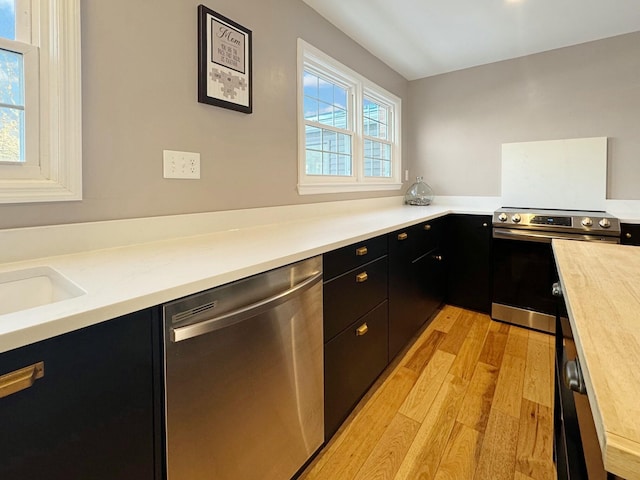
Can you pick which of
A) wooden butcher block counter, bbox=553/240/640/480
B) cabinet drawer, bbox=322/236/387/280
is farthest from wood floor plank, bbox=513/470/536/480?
cabinet drawer, bbox=322/236/387/280

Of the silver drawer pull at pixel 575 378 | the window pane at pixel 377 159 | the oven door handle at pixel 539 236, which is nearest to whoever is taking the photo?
the silver drawer pull at pixel 575 378

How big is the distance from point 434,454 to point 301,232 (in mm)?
1137

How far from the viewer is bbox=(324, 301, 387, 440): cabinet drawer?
1412 millimetres

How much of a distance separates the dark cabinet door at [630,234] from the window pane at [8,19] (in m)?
3.35

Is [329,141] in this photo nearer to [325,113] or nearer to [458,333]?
[325,113]

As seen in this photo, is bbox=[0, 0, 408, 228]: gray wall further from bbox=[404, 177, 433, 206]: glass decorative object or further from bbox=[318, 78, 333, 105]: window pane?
bbox=[404, 177, 433, 206]: glass decorative object

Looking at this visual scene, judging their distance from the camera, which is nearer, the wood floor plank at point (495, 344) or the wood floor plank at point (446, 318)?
the wood floor plank at point (495, 344)

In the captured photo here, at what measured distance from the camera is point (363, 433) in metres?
1.53

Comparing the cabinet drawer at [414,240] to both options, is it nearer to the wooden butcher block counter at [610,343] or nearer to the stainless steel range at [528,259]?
the stainless steel range at [528,259]

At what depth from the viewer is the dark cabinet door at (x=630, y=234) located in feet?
7.40

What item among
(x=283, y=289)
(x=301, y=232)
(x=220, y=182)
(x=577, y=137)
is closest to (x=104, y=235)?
(x=220, y=182)

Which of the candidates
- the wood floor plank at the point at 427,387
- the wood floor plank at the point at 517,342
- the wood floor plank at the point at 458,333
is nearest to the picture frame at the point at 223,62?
the wood floor plank at the point at 427,387

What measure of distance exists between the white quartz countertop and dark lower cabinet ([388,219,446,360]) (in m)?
0.26

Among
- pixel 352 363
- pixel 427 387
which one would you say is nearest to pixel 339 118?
pixel 352 363
